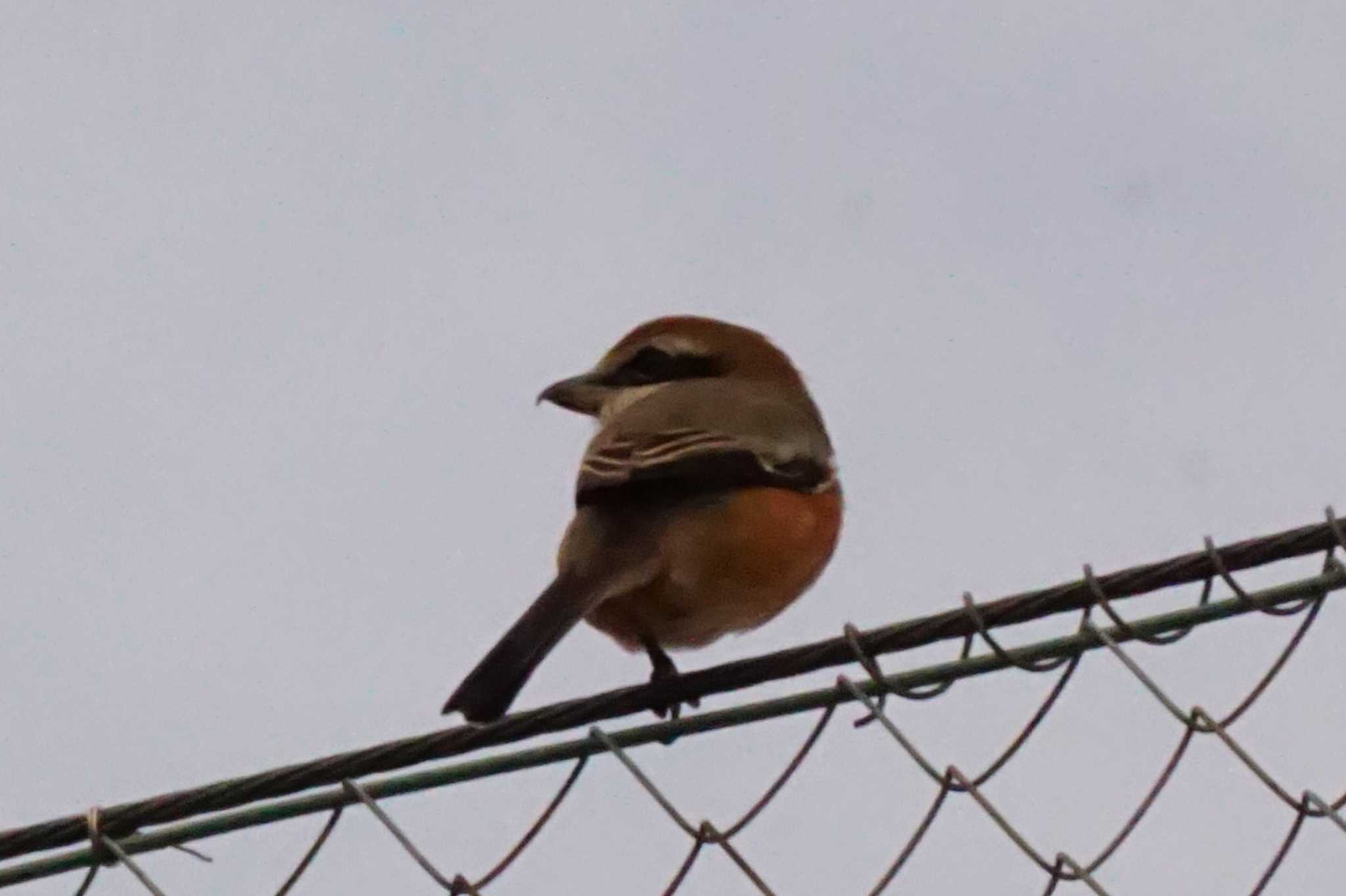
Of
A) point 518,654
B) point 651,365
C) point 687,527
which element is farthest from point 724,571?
point 651,365

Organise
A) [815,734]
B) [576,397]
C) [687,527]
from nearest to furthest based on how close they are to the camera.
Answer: [815,734] < [687,527] < [576,397]

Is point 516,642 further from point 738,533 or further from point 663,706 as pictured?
point 738,533

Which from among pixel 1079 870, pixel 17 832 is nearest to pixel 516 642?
pixel 17 832

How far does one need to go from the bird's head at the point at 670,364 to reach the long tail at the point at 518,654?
1.23 meters

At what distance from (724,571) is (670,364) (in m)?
1.25

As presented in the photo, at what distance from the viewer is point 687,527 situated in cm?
490

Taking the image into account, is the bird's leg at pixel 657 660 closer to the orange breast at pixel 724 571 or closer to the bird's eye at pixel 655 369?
the orange breast at pixel 724 571

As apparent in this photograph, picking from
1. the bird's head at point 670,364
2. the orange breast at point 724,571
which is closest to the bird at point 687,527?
the orange breast at point 724,571

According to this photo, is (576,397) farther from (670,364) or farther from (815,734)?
(815,734)

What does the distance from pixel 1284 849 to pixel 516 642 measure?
196 cm

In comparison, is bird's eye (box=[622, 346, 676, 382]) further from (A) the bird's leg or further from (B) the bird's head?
(A) the bird's leg

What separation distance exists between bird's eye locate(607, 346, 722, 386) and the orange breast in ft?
2.93

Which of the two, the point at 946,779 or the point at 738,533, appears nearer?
the point at 946,779

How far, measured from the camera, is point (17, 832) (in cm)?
301
